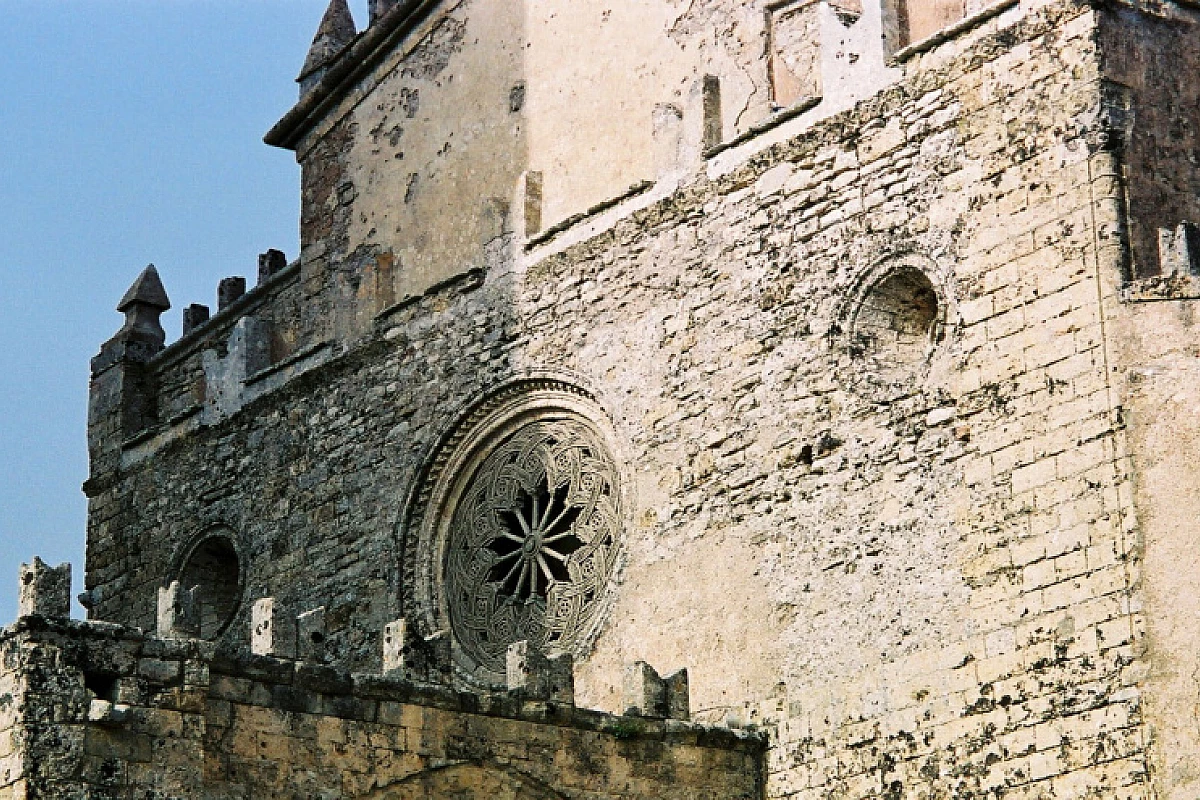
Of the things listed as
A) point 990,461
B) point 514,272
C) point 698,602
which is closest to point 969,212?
point 990,461

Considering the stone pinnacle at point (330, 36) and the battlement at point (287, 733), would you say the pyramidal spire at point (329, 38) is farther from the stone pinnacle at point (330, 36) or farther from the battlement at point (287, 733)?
the battlement at point (287, 733)

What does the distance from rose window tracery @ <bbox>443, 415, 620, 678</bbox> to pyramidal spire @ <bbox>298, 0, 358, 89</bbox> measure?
15.4 feet

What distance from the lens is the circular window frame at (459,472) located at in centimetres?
1689

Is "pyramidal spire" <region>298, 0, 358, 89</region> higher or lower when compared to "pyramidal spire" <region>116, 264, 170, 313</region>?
higher

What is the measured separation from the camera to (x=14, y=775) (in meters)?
12.3

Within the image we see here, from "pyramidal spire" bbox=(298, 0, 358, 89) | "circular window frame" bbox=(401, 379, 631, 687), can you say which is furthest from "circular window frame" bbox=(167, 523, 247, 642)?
"pyramidal spire" bbox=(298, 0, 358, 89)

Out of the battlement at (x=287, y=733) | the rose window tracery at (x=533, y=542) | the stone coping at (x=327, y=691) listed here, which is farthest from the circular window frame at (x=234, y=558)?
the battlement at (x=287, y=733)

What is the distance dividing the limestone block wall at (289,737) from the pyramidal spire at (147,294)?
8987 mm

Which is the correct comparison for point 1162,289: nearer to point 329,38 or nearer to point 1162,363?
point 1162,363

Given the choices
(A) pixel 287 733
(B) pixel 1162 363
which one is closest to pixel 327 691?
(A) pixel 287 733

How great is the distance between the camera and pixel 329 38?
20906 mm

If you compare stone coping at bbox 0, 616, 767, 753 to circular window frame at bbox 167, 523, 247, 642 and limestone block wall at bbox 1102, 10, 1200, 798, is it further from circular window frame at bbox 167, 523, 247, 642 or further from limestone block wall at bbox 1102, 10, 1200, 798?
circular window frame at bbox 167, 523, 247, 642

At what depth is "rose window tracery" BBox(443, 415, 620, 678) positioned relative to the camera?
16.5 metres

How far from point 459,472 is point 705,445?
259 cm
